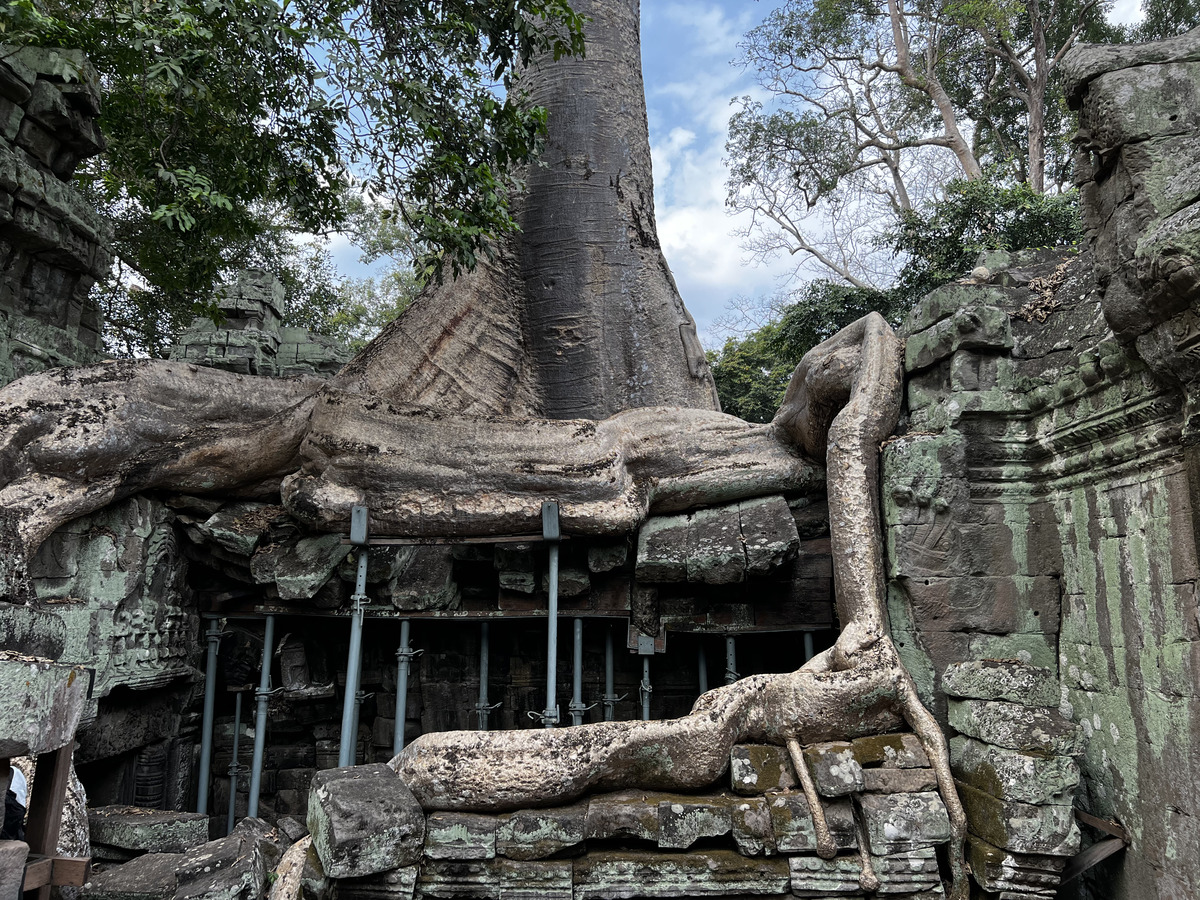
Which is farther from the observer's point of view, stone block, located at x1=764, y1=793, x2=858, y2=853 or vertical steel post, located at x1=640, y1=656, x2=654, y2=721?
vertical steel post, located at x1=640, y1=656, x2=654, y2=721

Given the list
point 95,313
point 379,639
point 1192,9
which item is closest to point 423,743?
point 379,639

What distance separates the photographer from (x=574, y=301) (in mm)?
6973

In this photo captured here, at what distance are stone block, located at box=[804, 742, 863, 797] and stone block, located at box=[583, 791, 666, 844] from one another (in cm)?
68

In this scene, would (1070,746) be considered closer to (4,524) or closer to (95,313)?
(4,524)

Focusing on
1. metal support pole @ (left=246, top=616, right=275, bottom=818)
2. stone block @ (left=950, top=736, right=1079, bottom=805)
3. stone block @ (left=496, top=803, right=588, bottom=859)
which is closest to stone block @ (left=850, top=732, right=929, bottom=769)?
stone block @ (left=950, top=736, right=1079, bottom=805)

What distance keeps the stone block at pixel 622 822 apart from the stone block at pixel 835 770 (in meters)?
0.68

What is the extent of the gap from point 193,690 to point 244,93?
13.5 ft

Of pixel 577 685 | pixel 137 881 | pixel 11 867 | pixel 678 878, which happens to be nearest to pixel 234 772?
pixel 137 881

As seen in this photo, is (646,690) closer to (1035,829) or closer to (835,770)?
(835,770)

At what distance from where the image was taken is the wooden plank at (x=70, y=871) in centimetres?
246

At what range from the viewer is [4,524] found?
381cm

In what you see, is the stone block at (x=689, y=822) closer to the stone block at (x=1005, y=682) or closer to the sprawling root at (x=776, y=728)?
the sprawling root at (x=776, y=728)

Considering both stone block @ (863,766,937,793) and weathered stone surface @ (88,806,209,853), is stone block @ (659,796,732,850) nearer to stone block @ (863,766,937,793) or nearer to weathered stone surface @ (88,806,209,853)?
stone block @ (863,766,937,793)

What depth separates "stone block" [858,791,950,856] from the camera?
10.2ft
